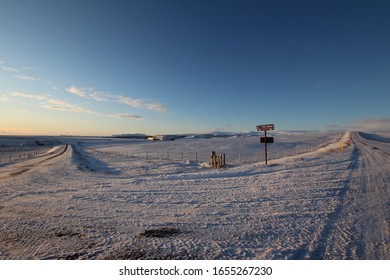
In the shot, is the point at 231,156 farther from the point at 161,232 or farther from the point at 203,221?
the point at 161,232

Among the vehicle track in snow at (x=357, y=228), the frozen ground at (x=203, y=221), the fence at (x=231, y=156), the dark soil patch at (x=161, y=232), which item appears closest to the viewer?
the vehicle track in snow at (x=357, y=228)

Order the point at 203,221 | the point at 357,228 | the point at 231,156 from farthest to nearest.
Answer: the point at 231,156
the point at 203,221
the point at 357,228

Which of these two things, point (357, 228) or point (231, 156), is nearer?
point (357, 228)

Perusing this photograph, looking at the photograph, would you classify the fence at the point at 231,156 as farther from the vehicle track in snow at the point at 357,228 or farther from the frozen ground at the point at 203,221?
the vehicle track in snow at the point at 357,228

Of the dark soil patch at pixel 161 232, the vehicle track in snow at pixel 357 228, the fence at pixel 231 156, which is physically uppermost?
the vehicle track in snow at pixel 357 228

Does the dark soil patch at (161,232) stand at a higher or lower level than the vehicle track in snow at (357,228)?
lower

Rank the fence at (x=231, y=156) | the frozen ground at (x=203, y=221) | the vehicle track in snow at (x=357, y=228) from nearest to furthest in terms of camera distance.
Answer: the vehicle track in snow at (x=357, y=228), the frozen ground at (x=203, y=221), the fence at (x=231, y=156)

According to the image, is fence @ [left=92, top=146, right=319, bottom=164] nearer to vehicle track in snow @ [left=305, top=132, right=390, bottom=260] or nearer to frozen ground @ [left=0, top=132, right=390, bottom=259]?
frozen ground @ [left=0, top=132, right=390, bottom=259]

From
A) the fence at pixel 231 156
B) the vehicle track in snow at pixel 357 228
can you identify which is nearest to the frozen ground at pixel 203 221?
the vehicle track in snow at pixel 357 228

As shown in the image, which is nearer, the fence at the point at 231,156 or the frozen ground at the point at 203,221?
the frozen ground at the point at 203,221

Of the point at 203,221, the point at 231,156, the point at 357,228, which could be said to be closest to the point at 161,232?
the point at 203,221

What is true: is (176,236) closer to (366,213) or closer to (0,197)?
(366,213)

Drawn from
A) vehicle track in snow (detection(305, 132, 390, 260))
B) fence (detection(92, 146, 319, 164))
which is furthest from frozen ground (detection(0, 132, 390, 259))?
fence (detection(92, 146, 319, 164))
